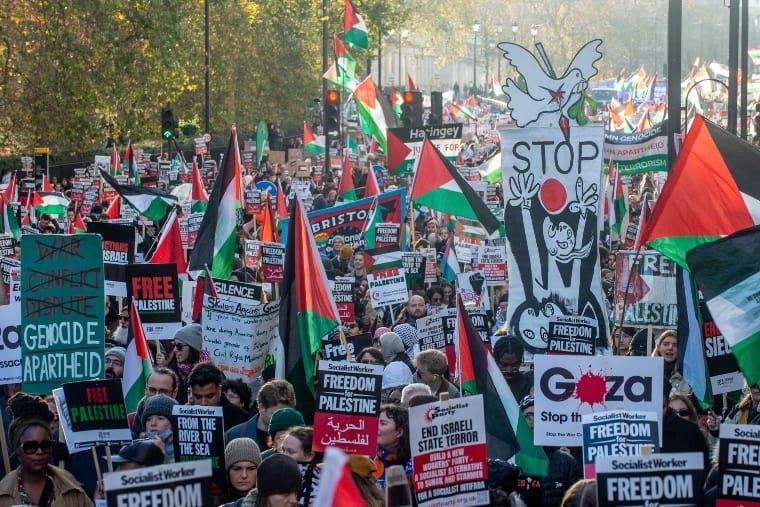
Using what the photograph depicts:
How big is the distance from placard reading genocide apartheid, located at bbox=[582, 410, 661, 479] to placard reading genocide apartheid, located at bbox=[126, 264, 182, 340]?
16.6 feet

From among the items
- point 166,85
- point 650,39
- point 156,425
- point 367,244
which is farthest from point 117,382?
point 650,39

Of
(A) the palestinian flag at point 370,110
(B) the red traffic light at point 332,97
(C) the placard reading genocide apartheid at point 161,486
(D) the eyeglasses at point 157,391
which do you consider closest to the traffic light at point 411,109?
(B) the red traffic light at point 332,97

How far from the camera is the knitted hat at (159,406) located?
8453 mm

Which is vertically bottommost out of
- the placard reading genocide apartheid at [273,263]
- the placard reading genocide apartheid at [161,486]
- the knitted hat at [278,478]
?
the knitted hat at [278,478]

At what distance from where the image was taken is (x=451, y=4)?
398ft

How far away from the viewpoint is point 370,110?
27.3m

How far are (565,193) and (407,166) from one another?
1161 centimetres

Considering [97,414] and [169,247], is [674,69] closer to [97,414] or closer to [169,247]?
[169,247]

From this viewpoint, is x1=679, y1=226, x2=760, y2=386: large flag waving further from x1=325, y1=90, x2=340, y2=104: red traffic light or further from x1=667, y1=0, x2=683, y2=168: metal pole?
x1=325, y1=90, x2=340, y2=104: red traffic light

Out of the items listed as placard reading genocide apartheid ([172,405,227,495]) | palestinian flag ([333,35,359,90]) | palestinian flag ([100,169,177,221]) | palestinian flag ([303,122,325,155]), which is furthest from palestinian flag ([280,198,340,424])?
palestinian flag ([303,122,325,155])

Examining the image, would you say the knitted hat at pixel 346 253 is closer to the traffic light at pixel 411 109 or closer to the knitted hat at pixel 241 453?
the knitted hat at pixel 241 453

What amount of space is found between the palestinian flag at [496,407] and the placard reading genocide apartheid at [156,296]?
9.31 ft

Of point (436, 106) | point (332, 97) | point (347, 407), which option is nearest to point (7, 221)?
point (347, 407)

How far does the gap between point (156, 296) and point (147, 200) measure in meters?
8.25
